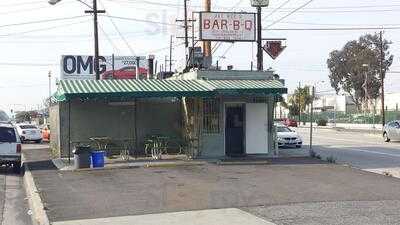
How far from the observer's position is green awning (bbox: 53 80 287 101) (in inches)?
954

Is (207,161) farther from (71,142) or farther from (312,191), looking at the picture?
(312,191)

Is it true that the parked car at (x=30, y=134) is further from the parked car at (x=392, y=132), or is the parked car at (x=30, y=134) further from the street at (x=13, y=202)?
the street at (x=13, y=202)

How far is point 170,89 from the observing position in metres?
24.8

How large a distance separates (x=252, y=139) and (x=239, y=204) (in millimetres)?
13341

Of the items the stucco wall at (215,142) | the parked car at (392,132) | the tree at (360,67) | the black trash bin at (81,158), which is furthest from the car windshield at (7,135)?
the tree at (360,67)

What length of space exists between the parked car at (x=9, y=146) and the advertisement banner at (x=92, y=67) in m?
31.3

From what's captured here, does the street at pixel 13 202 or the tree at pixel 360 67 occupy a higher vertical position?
the tree at pixel 360 67

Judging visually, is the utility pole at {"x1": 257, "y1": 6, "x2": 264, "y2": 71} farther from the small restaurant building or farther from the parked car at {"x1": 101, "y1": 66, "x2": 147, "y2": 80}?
the parked car at {"x1": 101, "y1": 66, "x2": 147, "y2": 80}

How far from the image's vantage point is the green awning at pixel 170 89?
24234mm

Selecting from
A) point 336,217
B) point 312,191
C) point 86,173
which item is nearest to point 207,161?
point 86,173

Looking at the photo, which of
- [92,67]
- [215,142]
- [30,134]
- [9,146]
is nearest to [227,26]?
[215,142]

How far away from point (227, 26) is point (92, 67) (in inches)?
1266

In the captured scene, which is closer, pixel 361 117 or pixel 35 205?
pixel 35 205

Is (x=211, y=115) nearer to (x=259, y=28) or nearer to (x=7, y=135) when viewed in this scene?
(x=259, y=28)
